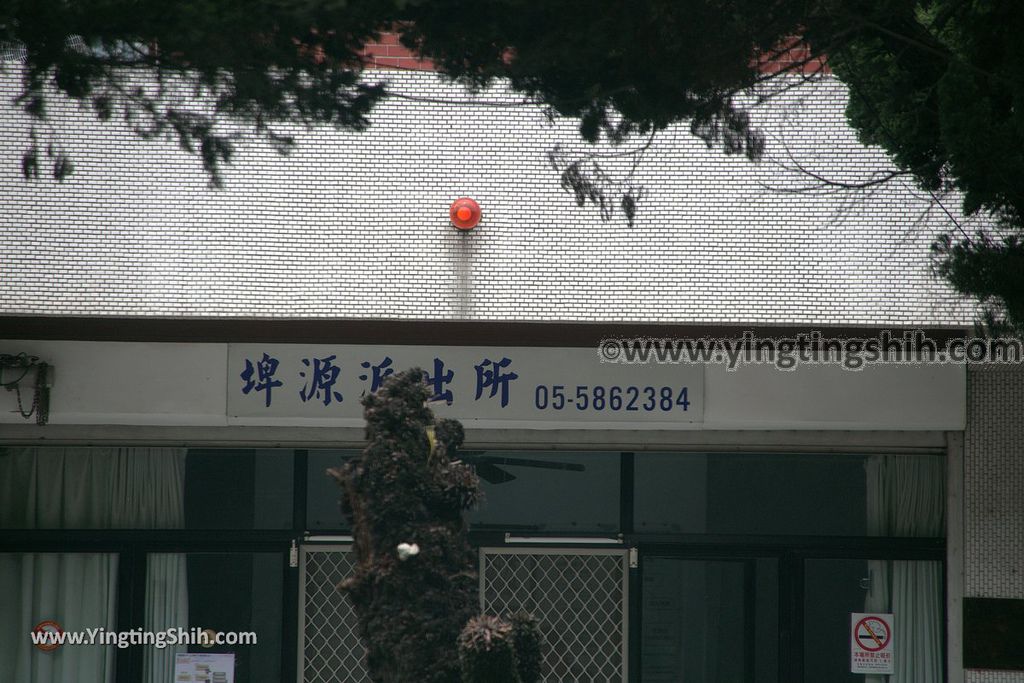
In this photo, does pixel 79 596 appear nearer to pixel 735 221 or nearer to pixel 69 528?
pixel 69 528

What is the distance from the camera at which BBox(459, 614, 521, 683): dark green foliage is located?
409 centimetres

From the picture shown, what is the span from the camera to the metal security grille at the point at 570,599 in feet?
25.5

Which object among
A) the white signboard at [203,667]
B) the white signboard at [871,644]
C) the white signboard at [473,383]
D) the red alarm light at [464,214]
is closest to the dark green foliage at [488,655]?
the white signboard at [473,383]

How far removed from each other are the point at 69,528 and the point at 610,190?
4.39 metres

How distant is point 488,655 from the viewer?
4.09 metres

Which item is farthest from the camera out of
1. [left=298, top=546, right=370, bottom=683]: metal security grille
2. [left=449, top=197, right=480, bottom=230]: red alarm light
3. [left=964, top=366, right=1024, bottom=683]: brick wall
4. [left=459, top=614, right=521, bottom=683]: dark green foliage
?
[left=298, top=546, right=370, bottom=683]: metal security grille

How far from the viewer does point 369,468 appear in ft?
14.9

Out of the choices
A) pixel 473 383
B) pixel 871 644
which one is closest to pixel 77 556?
pixel 473 383

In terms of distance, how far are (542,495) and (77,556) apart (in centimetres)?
325

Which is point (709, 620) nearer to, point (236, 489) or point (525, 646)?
point (236, 489)

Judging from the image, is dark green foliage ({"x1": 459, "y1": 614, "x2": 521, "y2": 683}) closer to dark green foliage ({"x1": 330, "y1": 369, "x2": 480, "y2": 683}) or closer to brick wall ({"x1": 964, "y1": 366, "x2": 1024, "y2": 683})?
dark green foliage ({"x1": 330, "y1": 369, "x2": 480, "y2": 683})

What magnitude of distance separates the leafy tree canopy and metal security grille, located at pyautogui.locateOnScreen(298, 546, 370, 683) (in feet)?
10.6

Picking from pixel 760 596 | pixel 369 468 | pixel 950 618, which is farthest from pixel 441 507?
pixel 950 618

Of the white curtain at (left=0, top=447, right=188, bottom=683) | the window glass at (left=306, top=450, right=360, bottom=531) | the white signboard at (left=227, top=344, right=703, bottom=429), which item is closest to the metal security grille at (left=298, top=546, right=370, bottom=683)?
the window glass at (left=306, top=450, right=360, bottom=531)
